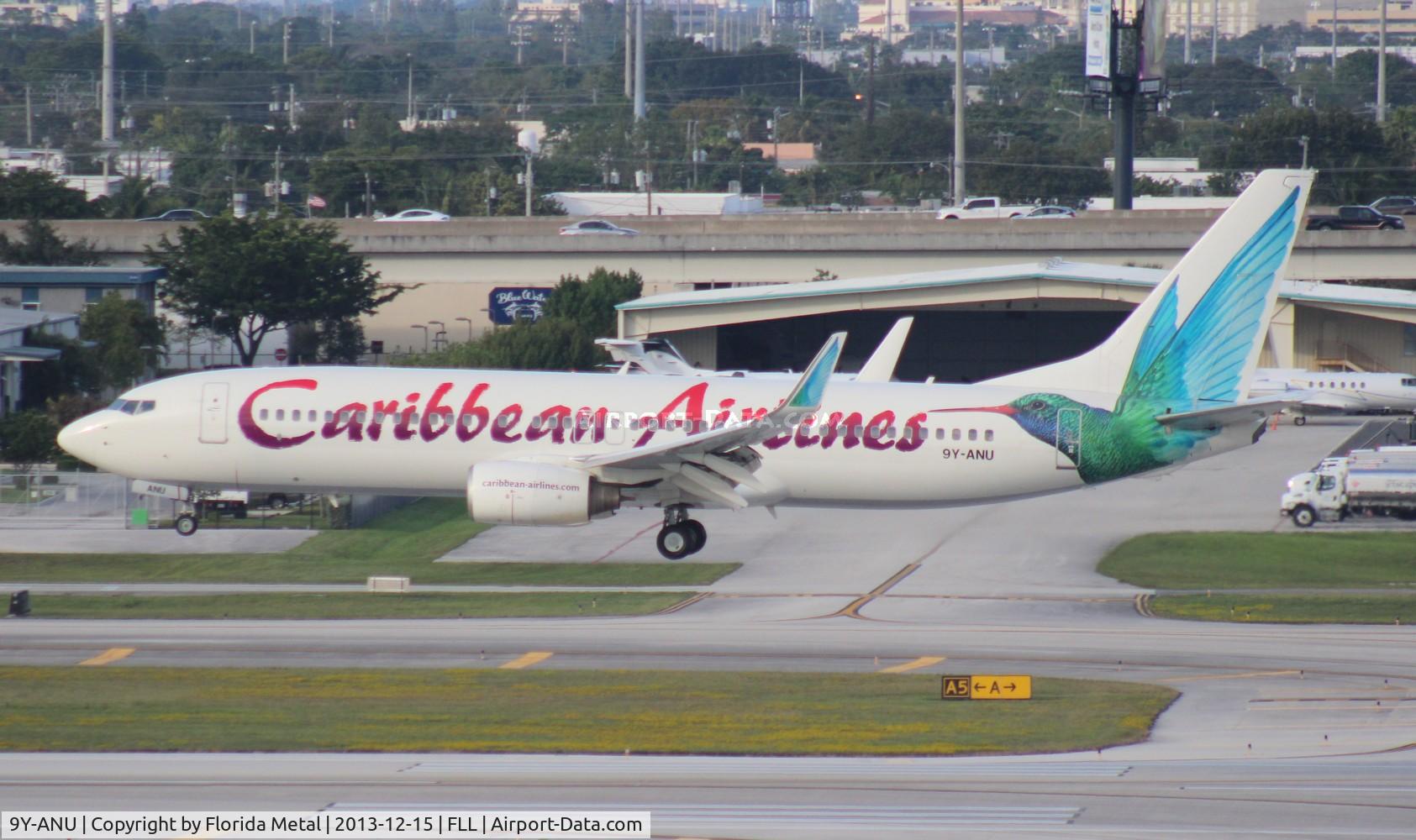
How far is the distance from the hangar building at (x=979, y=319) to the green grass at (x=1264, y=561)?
29.9 meters

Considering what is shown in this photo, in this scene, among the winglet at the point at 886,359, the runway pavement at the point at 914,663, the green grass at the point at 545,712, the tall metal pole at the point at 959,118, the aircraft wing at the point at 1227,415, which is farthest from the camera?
the tall metal pole at the point at 959,118

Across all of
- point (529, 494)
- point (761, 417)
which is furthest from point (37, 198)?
point (761, 417)

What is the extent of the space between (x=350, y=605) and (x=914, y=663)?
16925 millimetres

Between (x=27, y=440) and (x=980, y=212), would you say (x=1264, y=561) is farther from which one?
(x=980, y=212)

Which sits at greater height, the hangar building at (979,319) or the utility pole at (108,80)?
the utility pole at (108,80)

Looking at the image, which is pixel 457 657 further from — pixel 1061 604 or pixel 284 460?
pixel 1061 604

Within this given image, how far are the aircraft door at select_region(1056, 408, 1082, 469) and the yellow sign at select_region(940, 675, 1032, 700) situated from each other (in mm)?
9553

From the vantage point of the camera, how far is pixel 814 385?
37.5m

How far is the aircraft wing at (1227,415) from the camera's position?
127 feet

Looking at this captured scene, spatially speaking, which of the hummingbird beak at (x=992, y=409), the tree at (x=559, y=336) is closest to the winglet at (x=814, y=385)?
the hummingbird beak at (x=992, y=409)

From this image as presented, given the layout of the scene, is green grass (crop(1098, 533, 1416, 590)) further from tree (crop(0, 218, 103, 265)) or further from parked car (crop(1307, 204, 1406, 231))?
tree (crop(0, 218, 103, 265))

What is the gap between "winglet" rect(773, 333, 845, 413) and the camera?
37156 millimetres

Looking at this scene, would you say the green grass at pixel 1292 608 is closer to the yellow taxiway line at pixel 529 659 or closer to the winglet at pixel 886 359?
the winglet at pixel 886 359

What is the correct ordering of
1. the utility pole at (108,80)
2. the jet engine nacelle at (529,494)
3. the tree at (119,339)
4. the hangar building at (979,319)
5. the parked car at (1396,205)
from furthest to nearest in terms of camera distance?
the utility pole at (108,80)
the parked car at (1396,205)
the hangar building at (979,319)
the tree at (119,339)
the jet engine nacelle at (529,494)
